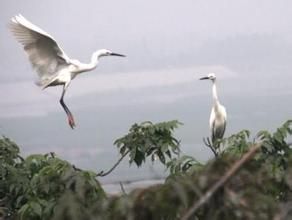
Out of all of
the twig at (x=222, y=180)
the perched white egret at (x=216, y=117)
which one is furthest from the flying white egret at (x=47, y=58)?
the twig at (x=222, y=180)

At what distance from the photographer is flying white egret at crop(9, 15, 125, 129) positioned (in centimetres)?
498

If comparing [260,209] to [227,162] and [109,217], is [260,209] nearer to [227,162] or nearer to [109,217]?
[227,162]

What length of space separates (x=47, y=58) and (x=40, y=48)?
14 cm

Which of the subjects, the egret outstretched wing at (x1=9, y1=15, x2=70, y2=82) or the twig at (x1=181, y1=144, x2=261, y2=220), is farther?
the egret outstretched wing at (x1=9, y1=15, x2=70, y2=82)

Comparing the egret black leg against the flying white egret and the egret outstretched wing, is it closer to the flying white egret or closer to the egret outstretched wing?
the flying white egret

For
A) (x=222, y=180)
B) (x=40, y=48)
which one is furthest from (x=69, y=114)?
(x=222, y=180)

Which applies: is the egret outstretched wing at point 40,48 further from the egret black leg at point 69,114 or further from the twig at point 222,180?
the twig at point 222,180

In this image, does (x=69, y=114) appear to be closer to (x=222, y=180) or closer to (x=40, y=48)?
(x=40, y=48)

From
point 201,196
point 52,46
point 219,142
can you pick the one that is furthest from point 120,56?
point 201,196

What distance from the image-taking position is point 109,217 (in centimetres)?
129

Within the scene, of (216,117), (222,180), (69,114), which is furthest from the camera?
(216,117)

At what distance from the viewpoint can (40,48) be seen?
5258mm

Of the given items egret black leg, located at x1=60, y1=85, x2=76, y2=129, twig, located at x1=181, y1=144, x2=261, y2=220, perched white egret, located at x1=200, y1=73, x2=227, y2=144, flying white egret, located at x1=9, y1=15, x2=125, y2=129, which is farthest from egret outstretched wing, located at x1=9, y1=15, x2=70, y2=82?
twig, located at x1=181, y1=144, x2=261, y2=220

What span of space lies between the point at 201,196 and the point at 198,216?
0.36 metres
